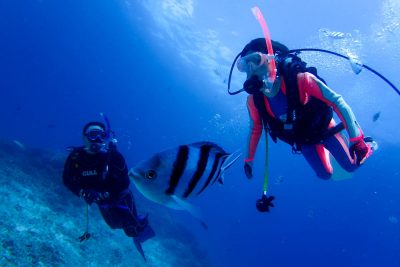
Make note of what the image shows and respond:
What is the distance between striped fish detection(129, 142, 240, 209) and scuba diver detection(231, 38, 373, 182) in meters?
2.71

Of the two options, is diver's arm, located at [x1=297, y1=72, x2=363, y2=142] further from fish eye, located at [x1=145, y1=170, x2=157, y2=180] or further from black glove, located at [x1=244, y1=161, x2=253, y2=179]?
fish eye, located at [x1=145, y1=170, x2=157, y2=180]

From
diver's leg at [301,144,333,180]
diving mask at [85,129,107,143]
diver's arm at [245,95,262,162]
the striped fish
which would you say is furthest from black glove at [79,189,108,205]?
the striped fish

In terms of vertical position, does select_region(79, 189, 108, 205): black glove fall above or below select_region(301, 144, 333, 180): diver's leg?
below

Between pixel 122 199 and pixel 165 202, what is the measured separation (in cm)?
466

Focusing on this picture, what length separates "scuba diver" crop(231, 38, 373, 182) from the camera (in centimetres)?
386

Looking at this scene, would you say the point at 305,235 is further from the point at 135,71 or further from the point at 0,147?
the point at 0,147

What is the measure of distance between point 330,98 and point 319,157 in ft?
5.69

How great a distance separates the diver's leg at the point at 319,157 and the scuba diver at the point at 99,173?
3172 millimetres

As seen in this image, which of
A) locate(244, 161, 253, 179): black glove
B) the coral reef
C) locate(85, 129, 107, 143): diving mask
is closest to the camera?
locate(244, 161, 253, 179): black glove

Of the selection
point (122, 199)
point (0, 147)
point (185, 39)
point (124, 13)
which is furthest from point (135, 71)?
point (122, 199)

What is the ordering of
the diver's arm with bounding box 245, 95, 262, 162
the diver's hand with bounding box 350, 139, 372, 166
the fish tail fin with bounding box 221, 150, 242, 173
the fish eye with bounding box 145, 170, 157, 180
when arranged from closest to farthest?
1. the fish eye with bounding box 145, 170, 157, 180
2. the fish tail fin with bounding box 221, 150, 242, 173
3. the diver's hand with bounding box 350, 139, 372, 166
4. the diver's arm with bounding box 245, 95, 262, 162

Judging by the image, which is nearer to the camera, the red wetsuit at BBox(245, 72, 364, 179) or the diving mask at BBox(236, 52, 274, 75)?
the diving mask at BBox(236, 52, 274, 75)

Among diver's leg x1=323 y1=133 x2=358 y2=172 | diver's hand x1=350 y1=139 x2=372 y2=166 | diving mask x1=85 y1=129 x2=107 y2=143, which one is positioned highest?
diver's leg x1=323 y1=133 x2=358 y2=172

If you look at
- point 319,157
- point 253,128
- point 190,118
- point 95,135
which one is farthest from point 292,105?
point 190,118
